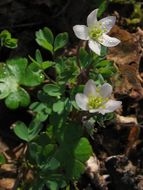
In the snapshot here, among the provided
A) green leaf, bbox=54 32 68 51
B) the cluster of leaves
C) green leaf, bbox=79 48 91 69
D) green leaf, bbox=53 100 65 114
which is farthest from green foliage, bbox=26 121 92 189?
green leaf, bbox=54 32 68 51

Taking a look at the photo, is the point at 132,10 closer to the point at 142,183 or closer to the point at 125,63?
the point at 125,63

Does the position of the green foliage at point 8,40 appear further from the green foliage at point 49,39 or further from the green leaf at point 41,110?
the green leaf at point 41,110

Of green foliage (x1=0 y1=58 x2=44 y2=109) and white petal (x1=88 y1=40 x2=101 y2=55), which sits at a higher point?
white petal (x1=88 y1=40 x2=101 y2=55)

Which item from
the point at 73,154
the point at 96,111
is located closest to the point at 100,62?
the point at 96,111

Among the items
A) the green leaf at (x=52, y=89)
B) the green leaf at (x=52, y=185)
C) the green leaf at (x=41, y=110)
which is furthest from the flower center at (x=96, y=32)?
the green leaf at (x=52, y=185)

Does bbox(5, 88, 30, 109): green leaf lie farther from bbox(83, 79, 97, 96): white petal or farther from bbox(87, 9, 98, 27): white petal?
bbox(87, 9, 98, 27): white petal

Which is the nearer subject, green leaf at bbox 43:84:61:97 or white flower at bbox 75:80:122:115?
white flower at bbox 75:80:122:115
